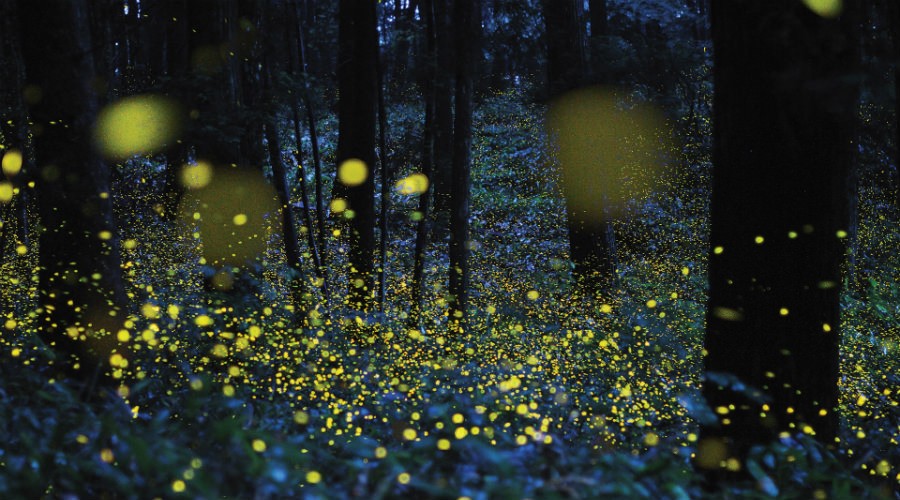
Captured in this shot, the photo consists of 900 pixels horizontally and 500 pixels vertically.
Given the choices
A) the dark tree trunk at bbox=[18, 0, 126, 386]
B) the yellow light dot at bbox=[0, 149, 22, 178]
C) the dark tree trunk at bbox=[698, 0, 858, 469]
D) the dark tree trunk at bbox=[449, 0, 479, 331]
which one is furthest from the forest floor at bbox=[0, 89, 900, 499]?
the yellow light dot at bbox=[0, 149, 22, 178]

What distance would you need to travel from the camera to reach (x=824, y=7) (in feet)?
12.5

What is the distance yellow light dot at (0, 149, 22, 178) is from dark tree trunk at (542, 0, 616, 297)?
387 inches

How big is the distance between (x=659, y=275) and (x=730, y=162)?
10897 millimetres

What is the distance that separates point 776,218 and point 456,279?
6917 millimetres

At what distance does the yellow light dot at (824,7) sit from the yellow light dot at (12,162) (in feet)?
37.6

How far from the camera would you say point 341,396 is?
7.43m

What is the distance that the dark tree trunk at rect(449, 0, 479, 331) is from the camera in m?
10.1

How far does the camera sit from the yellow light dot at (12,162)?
10.8 meters

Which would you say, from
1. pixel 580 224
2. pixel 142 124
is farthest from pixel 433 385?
pixel 142 124

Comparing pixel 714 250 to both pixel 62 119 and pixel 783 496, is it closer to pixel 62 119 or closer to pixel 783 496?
pixel 783 496

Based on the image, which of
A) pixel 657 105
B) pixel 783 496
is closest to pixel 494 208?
pixel 657 105

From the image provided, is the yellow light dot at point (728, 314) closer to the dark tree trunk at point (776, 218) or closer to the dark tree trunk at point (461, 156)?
the dark tree trunk at point (776, 218)

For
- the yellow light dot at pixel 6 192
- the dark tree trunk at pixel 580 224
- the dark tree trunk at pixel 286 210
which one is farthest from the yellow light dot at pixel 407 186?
the yellow light dot at pixel 6 192

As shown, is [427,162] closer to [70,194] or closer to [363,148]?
[363,148]
